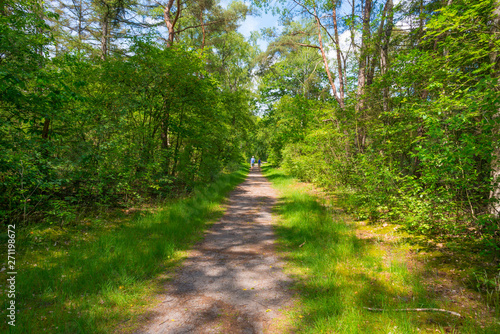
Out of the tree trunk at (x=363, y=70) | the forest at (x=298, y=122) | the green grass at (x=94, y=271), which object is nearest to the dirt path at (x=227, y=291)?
the green grass at (x=94, y=271)

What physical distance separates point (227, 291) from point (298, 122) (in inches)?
439

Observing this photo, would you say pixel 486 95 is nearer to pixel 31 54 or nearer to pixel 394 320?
pixel 394 320

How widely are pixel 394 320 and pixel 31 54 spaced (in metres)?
7.33

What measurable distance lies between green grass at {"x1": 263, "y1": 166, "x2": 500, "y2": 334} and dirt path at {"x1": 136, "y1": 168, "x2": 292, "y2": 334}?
329mm

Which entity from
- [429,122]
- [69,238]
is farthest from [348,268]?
[69,238]

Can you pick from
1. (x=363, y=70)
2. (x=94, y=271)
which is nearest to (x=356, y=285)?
(x=94, y=271)

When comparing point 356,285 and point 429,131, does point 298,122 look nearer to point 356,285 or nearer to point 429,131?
point 429,131

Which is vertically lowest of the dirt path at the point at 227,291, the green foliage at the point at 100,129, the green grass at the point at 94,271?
the dirt path at the point at 227,291

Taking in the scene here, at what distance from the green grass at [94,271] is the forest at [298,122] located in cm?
65

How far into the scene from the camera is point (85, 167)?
5.64 meters

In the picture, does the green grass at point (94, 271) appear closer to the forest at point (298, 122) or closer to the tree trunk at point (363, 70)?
the forest at point (298, 122)

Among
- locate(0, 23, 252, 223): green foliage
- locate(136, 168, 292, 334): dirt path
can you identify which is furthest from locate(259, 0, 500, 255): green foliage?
locate(0, 23, 252, 223): green foliage

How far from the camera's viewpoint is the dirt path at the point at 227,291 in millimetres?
2742

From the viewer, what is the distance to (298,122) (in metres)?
13.2
